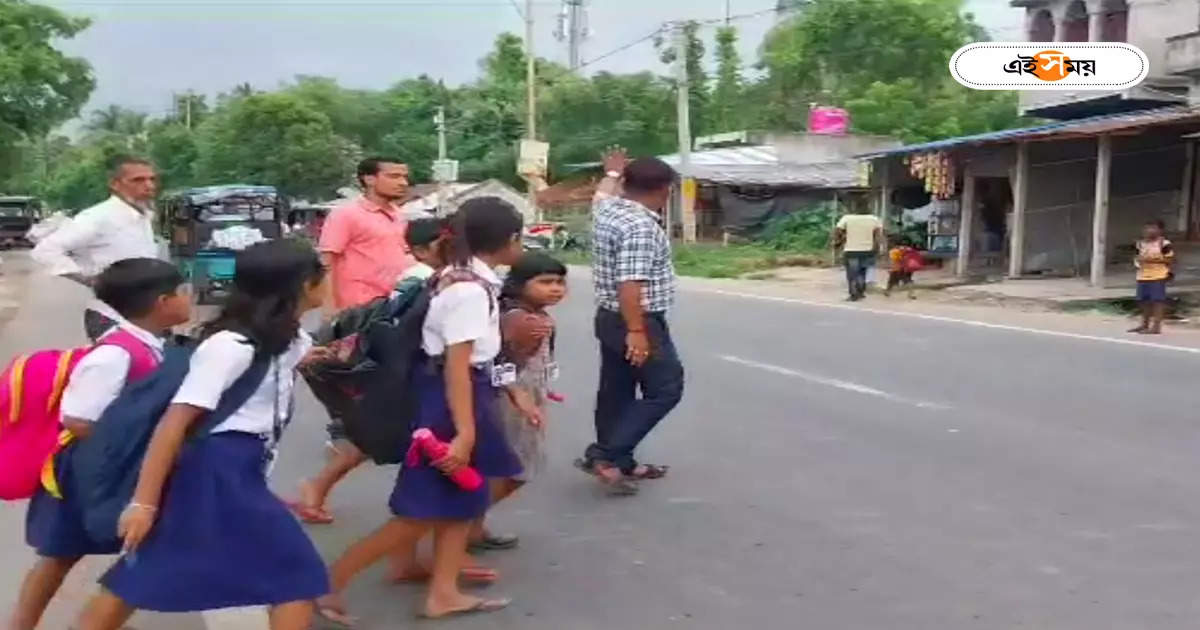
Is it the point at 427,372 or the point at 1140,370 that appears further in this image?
the point at 1140,370

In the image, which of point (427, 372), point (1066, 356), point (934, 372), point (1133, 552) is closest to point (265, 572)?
point (427, 372)

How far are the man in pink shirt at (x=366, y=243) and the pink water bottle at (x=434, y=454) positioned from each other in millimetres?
2386

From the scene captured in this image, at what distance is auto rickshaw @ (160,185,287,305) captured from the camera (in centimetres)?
1975

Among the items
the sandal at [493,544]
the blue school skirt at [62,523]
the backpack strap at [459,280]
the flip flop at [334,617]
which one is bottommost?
the sandal at [493,544]

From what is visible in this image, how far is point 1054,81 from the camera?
88.9 ft

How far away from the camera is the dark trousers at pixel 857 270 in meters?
20.8

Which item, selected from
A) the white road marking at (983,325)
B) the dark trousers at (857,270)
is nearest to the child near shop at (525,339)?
the white road marking at (983,325)

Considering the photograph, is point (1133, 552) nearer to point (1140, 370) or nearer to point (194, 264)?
point (1140, 370)

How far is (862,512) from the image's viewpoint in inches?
243

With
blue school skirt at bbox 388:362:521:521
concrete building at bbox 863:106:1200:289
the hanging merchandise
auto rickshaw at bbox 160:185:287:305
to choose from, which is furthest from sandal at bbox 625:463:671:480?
the hanging merchandise

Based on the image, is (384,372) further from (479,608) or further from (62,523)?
(62,523)

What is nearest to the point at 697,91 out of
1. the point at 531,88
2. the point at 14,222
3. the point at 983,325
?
the point at 531,88

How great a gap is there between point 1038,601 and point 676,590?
4.17 feet

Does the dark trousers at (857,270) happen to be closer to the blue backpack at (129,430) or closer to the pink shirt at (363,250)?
the pink shirt at (363,250)
